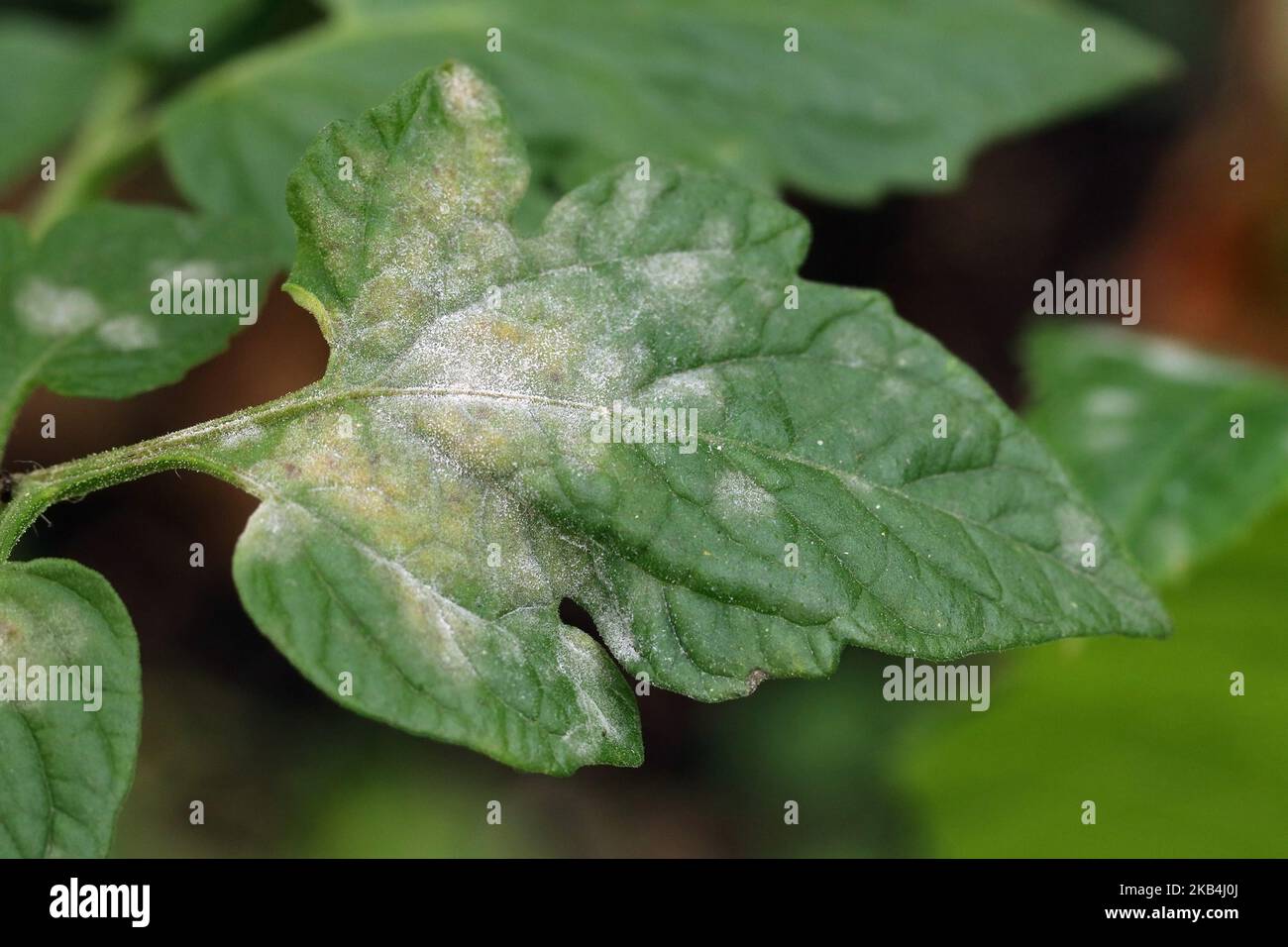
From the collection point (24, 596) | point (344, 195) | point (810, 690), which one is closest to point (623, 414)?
point (344, 195)

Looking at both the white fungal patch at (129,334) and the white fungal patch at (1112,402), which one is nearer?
the white fungal patch at (129,334)

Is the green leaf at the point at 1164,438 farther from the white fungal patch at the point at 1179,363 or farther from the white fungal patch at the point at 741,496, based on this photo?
the white fungal patch at the point at 741,496

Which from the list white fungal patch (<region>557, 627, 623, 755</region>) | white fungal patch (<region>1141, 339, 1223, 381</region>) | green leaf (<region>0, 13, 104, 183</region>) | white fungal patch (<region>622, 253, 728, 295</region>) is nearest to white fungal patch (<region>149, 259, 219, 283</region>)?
white fungal patch (<region>622, 253, 728, 295</region>)

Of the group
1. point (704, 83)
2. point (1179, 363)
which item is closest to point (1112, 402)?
point (1179, 363)

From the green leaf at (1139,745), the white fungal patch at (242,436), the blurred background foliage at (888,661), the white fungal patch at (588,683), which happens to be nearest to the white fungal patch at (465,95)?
the white fungal patch at (242,436)

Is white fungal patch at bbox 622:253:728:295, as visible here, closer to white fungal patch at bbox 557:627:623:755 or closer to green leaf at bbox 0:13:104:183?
white fungal patch at bbox 557:627:623:755
